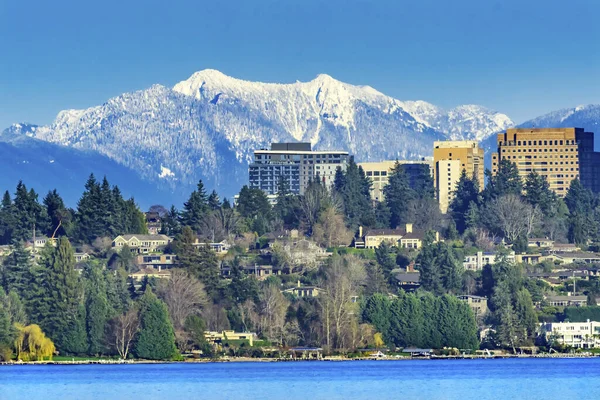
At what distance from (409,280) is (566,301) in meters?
16.7

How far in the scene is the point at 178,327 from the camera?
151750 mm

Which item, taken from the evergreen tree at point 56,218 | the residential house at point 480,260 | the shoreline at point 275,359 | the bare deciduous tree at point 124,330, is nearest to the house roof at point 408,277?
the residential house at point 480,260

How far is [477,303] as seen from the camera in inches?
6649

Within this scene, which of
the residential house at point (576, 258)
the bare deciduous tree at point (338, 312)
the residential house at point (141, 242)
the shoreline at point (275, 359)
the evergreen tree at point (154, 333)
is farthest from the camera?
the residential house at point (576, 258)

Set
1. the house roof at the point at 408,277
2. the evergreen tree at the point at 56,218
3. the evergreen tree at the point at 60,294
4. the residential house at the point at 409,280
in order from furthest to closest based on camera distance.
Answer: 1. the evergreen tree at the point at 56,218
2. the house roof at the point at 408,277
3. the residential house at the point at 409,280
4. the evergreen tree at the point at 60,294

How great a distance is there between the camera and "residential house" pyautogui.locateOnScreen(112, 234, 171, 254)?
630 feet

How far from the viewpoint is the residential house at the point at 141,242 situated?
19212 cm

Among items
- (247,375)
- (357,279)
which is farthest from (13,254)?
(247,375)

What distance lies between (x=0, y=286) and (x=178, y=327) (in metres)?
16.9

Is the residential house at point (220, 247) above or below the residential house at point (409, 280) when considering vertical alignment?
above

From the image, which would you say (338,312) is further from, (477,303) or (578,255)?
(578,255)

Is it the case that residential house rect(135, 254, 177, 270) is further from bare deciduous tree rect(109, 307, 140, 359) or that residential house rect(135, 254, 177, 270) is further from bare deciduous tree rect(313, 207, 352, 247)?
bare deciduous tree rect(109, 307, 140, 359)

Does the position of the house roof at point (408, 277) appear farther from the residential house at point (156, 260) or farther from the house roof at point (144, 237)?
the house roof at point (144, 237)

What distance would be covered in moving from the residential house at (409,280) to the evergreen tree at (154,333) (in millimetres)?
35706
